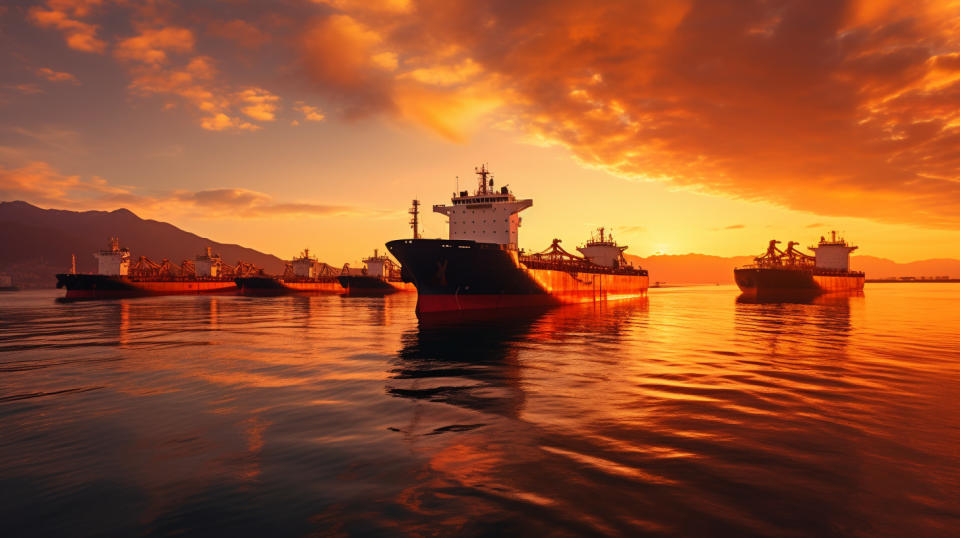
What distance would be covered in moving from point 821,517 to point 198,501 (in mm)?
6966

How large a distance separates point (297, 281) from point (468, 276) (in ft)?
258

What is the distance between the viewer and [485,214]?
42.2m

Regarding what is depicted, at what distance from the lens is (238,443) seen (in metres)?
7.14

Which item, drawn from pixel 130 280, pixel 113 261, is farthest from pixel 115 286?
pixel 113 261

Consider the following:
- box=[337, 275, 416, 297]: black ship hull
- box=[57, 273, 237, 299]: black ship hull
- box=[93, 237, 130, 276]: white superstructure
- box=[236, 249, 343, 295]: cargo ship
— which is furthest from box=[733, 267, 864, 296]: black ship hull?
box=[93, 237, 130, 276]: white superstructure

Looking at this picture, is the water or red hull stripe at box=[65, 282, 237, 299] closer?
the water

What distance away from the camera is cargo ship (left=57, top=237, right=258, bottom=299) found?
70.4 m

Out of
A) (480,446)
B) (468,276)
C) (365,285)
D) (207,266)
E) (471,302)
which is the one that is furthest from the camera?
(207,266)

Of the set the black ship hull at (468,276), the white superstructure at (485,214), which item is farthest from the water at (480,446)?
the white superstructure at (485,214)

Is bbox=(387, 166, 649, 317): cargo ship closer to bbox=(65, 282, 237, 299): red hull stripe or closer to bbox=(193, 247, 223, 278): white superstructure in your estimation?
bbox=(65, 282, 237, 299): red hull stripe

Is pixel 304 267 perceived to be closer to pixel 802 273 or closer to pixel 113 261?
pixel 113 261

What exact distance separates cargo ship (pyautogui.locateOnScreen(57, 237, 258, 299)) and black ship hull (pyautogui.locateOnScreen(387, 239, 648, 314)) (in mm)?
62760

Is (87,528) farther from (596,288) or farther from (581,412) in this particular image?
(596,288)

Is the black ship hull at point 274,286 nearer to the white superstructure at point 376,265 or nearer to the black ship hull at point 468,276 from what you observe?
the white superstructure at point 376,265
